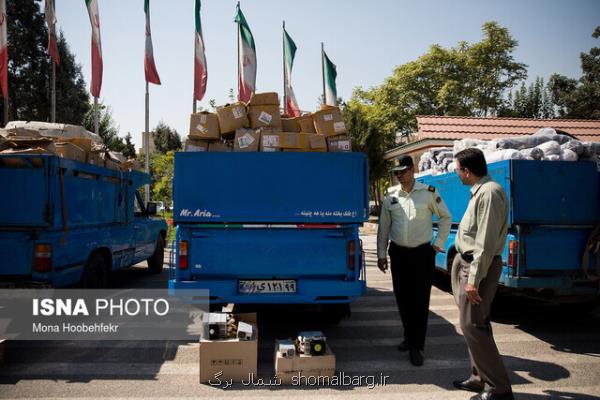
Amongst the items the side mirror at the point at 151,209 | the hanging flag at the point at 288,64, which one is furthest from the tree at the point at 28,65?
the side mirror at the point at 151,209

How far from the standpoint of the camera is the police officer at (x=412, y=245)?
4707 mm

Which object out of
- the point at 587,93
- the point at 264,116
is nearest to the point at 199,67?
the point at 264,116

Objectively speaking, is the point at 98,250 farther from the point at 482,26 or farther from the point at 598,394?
the point at 482,26

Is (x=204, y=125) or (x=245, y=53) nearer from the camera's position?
(x=204, y=125)

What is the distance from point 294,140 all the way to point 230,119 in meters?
0.91

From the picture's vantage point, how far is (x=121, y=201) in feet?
26.2

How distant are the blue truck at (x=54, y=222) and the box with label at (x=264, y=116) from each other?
2.57 metres

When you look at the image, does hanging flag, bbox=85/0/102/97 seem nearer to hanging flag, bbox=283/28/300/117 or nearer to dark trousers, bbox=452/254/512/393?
hanging flag, bbox=283/28/300/117

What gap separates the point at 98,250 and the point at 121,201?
Answer: 124cm

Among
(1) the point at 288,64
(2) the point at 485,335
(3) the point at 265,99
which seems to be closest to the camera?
(2) the point at 485,335

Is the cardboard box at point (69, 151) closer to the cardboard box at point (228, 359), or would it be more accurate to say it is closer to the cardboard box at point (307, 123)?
the cardboard box at point (307, 123)

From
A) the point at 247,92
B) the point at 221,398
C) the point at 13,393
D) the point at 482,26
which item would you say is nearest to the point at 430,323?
the point at 221,398

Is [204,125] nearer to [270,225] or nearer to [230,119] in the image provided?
[230,119]

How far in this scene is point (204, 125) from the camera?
5578 millimetres
